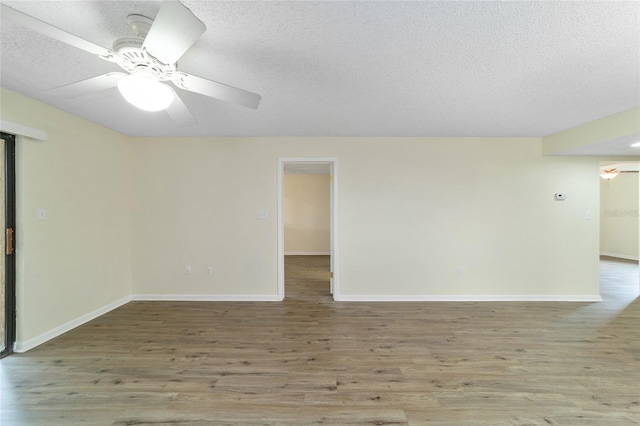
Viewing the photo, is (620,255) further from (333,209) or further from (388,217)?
(333,209)

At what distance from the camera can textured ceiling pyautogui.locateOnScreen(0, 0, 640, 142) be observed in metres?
1.37

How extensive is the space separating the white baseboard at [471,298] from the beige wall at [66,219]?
117 inches

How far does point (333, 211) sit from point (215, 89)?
8.28ft

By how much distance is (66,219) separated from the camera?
2.87m

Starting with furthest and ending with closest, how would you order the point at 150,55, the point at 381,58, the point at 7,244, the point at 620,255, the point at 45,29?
the point at 620,255 < the point at 7,244 < the point at 381,58 < the point at 150,55 < the point at 45,29

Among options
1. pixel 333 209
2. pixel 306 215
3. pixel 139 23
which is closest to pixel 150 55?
pixel 139 23

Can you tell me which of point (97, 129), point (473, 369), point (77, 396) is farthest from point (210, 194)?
point (473, 369)

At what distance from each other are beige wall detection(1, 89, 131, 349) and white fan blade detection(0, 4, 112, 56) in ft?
6.07

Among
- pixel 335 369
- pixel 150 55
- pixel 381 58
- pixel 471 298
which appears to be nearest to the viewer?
pixel 150 55

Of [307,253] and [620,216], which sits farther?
[307,253]

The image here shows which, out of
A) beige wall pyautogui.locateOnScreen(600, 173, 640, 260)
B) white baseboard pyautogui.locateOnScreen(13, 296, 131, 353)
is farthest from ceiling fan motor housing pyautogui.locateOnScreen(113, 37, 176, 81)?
beige wall pyautogui.locateOnScreen(600, 173, 640, 260)

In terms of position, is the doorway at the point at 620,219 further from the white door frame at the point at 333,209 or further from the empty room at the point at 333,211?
the white door frame at the point at 333,209

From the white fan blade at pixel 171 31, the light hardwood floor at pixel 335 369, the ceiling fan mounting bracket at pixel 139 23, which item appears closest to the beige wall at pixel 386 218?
the light hardwood floor at pixel 335 369

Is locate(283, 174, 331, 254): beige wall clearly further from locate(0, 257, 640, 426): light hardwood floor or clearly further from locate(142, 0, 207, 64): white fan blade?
locate(142, 0, 207, 64): white fan blade
